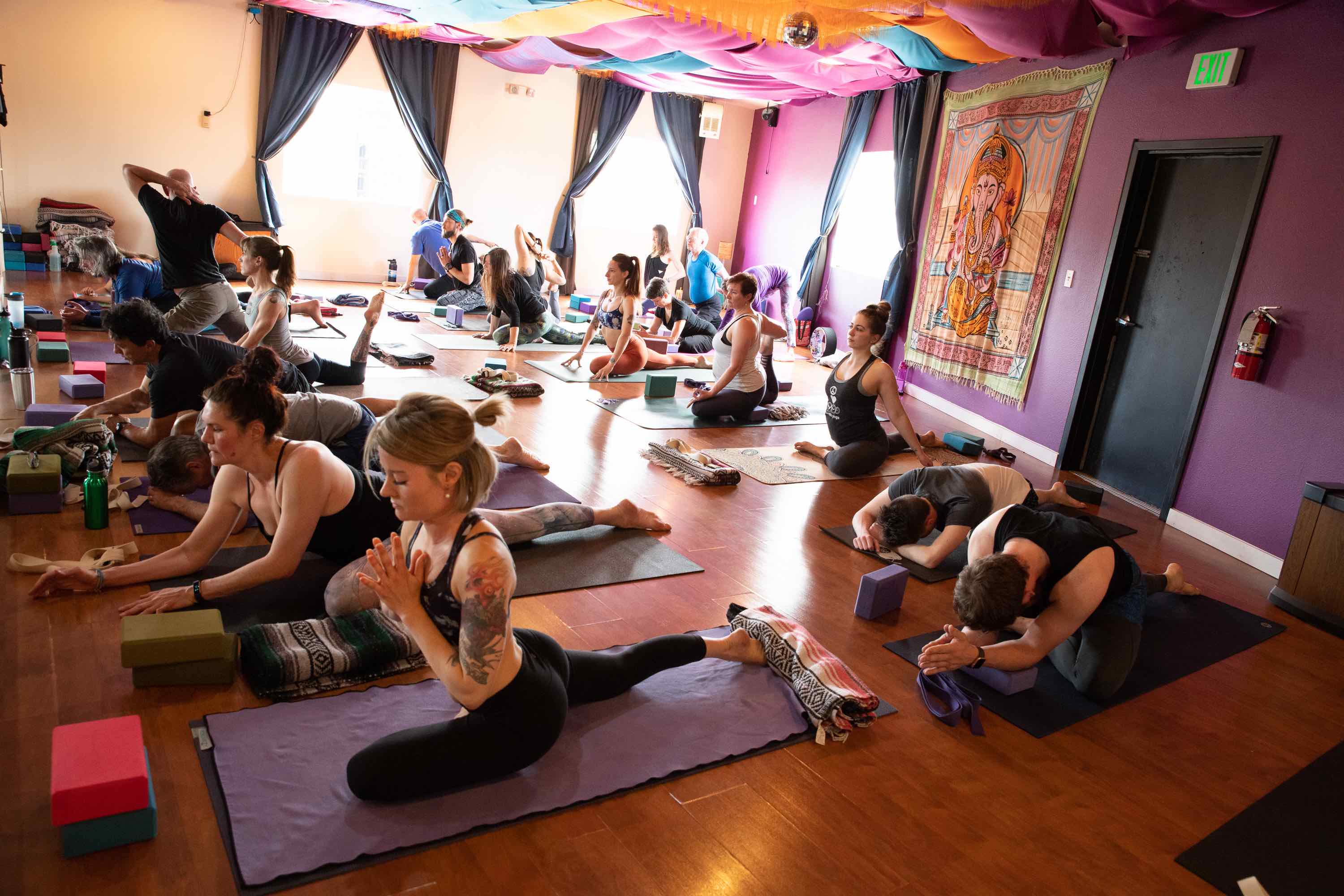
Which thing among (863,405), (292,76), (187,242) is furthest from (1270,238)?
(292,76)

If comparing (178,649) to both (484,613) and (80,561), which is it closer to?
(80,561)

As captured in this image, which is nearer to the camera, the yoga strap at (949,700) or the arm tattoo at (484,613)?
the arm tattoo at (484,613)

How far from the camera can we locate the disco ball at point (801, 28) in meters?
4.47

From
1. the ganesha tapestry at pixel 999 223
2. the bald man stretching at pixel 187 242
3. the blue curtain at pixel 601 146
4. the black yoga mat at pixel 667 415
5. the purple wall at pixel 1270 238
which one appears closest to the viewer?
the purple wall at pixel 1270 238

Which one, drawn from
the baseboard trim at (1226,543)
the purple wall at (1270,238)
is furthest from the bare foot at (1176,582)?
the purple wall at (1270,238)

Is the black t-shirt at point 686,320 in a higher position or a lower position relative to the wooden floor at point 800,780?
higher

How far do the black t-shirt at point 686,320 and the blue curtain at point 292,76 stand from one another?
438 cm

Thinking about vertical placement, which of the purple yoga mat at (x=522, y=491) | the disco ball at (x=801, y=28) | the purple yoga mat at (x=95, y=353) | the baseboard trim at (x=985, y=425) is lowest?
the purple yoga mat at (x=95, y=353)

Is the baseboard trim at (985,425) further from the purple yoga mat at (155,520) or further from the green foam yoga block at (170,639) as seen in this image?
the green foam yoga block at (170,639)

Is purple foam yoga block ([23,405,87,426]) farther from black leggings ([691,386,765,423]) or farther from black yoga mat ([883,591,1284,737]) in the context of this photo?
black yoga mat ([883,591,1284,737])

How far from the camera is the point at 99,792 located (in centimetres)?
178

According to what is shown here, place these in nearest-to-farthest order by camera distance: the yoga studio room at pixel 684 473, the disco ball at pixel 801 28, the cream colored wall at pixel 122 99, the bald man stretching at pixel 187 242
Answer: the yoga studio room at pixel 684 473 < the disco ball at pixel 801 28 < the bald man stretching at pixel 187 242 < the cream colored wall at pixel 122 99

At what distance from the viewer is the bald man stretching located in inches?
199

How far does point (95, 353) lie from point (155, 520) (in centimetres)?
317
